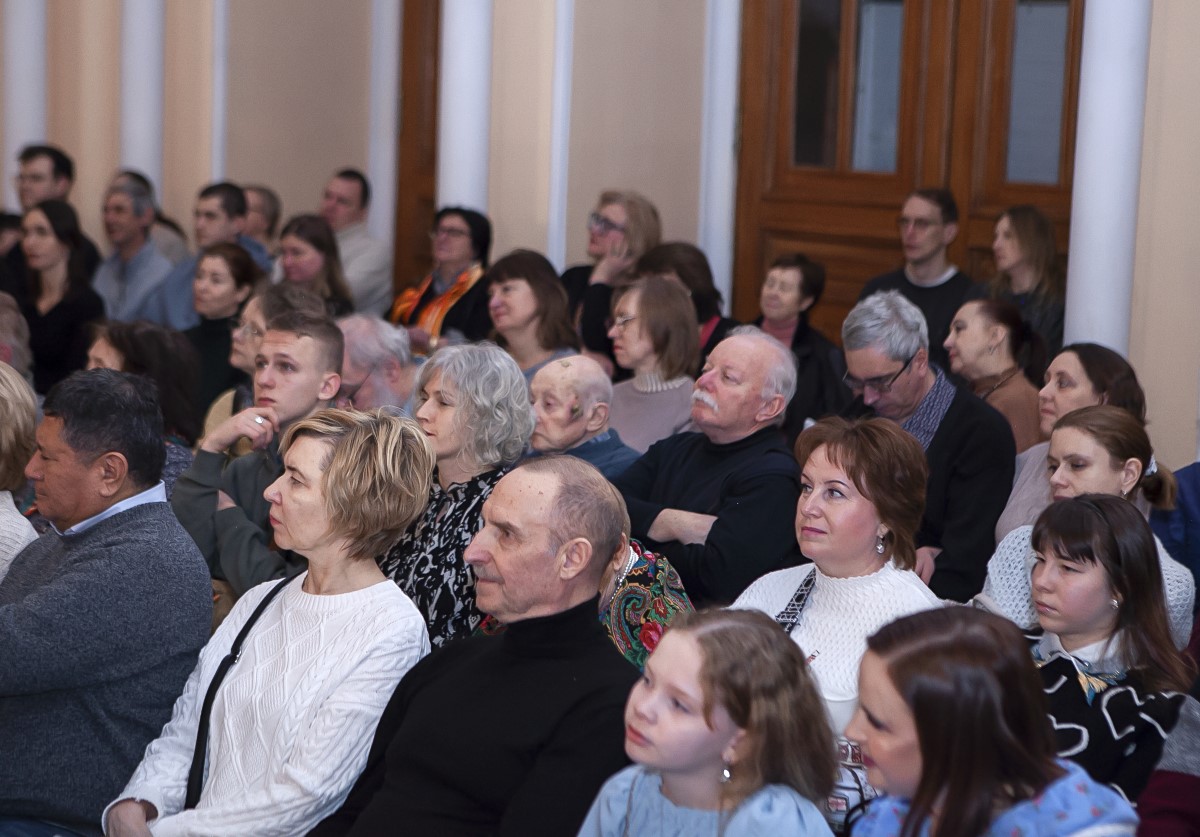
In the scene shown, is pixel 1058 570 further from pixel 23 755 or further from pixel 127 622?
pixel 23 755

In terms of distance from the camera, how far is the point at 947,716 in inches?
73.8

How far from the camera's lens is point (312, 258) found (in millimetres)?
6465

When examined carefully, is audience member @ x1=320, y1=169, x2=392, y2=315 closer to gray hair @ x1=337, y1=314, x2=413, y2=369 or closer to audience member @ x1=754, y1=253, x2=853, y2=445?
audience member @ x1=754, y1=253, x2=853, y2=445

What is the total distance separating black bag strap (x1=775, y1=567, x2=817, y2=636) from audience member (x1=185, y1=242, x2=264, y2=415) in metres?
3.46

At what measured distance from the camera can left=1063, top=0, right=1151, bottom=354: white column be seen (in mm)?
4598

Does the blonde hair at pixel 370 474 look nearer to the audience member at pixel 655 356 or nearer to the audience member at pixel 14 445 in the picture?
the audience member at pixel 14 445

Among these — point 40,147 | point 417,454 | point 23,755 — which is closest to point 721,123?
point 40,147

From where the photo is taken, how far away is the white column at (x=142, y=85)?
777 cm

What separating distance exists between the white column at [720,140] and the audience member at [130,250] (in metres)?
2.61

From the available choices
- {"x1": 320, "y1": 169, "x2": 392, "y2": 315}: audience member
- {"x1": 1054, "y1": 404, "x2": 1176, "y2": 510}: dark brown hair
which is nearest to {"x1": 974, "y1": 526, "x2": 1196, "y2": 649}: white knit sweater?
{"x1": 1054, "y1": 404, "x2": 1176, "y2": 510}: dark brown hair

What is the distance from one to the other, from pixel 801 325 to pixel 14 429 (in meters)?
3.08

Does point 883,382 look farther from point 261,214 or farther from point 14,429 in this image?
point 261,214

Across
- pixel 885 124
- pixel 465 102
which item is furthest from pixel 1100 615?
pixel 465 102

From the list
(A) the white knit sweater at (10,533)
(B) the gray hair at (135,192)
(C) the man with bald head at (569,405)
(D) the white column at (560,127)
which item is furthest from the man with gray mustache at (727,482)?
(B) the gray hair at (135,192)
